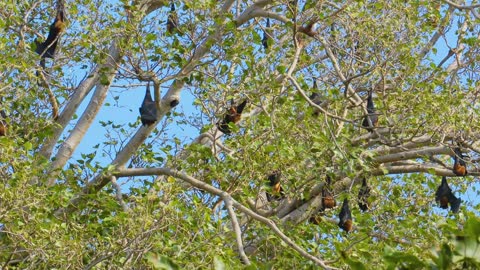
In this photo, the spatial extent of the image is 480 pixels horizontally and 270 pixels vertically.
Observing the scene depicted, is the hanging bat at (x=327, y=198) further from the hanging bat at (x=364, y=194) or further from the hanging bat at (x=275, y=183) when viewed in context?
the hanging bat at (x=275, y=183)

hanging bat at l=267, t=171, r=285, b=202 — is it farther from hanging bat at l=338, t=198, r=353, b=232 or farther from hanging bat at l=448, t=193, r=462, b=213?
hanging bat at l=448, t=193, r=462, b=213

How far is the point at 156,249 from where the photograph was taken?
29.2 feet

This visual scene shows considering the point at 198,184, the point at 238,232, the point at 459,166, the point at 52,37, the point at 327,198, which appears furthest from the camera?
the point at 52,37

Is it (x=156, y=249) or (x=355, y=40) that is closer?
(x=156, y=249)

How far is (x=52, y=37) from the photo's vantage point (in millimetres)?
11906

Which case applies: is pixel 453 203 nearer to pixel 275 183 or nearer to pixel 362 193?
pixel 362 193

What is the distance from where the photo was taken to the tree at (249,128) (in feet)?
33.0

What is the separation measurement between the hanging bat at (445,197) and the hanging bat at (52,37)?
5077 mm

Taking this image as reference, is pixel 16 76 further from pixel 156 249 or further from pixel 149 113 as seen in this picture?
pixel 156 249

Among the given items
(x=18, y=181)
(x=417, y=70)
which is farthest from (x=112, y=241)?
(x=417, y=70)

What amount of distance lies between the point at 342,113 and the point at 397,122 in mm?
987

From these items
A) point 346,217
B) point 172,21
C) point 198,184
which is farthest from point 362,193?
point 172,21

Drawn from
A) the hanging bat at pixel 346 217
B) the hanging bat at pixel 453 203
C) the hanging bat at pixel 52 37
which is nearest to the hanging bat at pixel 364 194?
the hanging bat at pixel 346 217

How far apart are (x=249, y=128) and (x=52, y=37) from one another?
266cm
